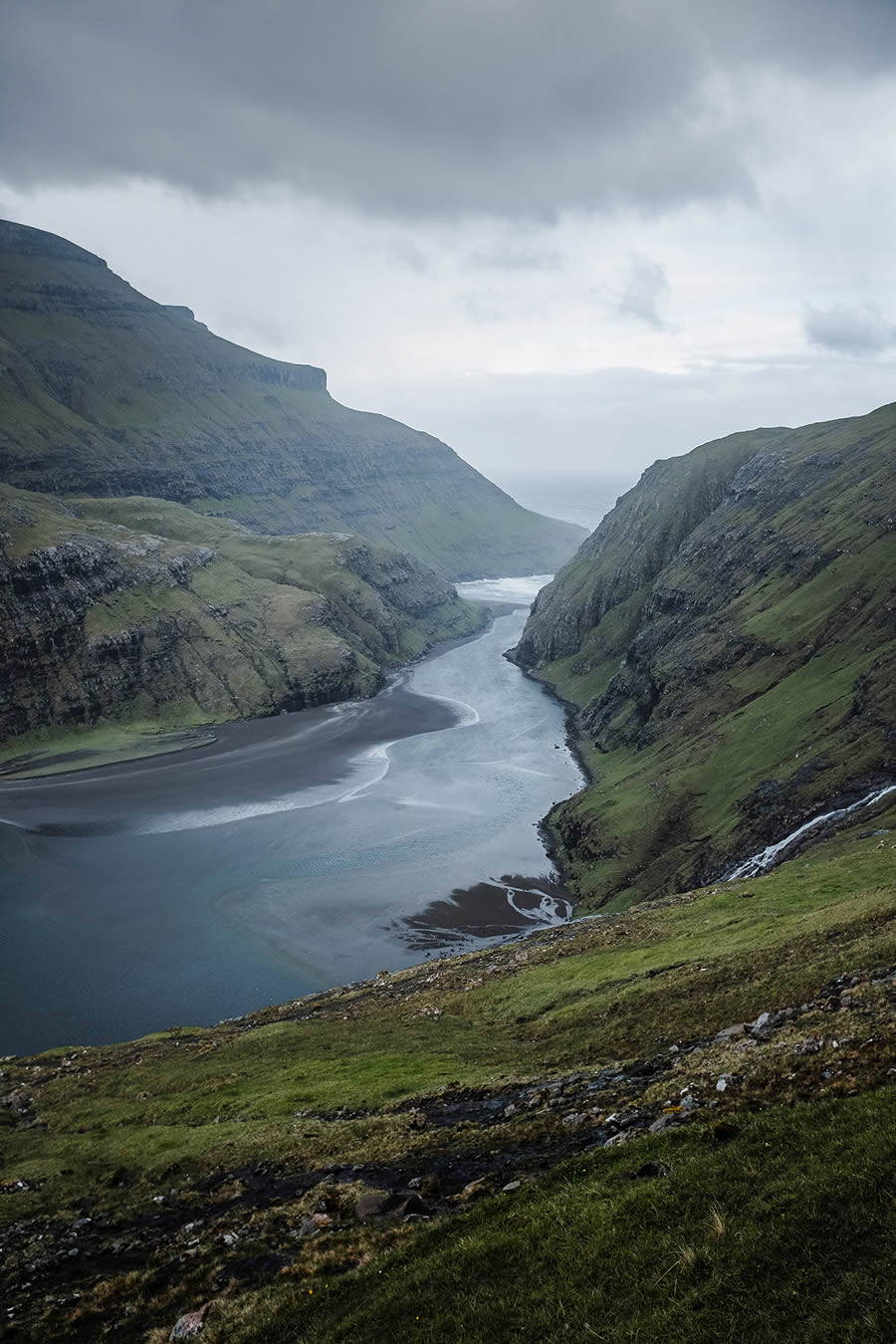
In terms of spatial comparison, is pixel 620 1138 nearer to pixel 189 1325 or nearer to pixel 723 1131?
pixel 723 1131

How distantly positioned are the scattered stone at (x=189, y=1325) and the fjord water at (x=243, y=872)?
221ft

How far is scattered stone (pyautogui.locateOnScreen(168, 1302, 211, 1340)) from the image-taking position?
63.5ft

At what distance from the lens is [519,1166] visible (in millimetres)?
23609

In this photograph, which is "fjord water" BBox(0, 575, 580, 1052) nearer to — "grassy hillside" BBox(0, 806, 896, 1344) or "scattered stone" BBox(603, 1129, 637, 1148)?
"grassy hillside" BBox(0, 806, 896, 1344)

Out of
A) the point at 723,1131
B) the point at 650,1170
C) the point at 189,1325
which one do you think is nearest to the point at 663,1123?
the point at 723,1131

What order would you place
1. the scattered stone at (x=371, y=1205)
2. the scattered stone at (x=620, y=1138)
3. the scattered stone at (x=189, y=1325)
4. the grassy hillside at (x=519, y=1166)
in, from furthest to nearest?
the scattered stone at (x=371, y=1205)
the scattered stone at (x=620, y=1138)
the scattered stone at (x=189, y=1325)
the grassy hillside at (x=519, y=1166)

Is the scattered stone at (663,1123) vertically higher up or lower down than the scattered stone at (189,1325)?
higher up

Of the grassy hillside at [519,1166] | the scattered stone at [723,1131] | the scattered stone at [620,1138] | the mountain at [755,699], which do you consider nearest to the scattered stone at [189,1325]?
the grassy hillside at [519,1166]

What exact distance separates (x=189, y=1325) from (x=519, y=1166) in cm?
964

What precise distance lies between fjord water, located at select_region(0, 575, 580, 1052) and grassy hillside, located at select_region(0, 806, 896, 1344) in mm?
37929

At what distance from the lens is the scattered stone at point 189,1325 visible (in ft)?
63.5

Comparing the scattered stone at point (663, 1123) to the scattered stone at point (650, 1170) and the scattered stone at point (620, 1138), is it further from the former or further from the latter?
the scattered stone at point (650, 1170)

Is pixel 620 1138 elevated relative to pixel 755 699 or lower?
elevated

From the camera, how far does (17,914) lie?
109 metres
